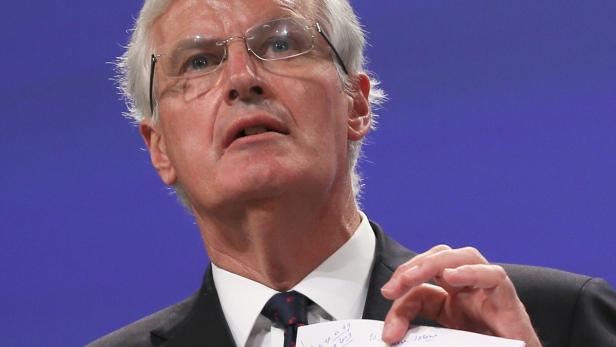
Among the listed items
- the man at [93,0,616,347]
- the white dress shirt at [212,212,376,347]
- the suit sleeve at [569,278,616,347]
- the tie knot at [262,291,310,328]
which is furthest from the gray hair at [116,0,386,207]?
the suit sleeve at [569,278,616,347]

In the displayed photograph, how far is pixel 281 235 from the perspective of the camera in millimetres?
1827

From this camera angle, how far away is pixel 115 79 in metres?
2.56

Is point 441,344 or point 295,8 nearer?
point 441,344

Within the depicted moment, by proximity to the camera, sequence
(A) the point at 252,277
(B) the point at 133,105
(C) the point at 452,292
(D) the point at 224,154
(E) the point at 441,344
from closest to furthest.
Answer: (E) the point at 441,344 → (C) the point at 452,292 → (D) the point at 224,154 → (A) the point at 252,277 → (B) the point at 133,105

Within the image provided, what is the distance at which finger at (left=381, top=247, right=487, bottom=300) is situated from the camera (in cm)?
140

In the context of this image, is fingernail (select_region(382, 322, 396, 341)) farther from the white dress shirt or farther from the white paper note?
the white dress shirt

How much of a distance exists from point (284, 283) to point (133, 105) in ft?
1.89

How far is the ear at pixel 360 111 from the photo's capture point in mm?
1998

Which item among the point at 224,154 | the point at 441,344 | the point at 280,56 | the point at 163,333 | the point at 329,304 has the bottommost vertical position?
the point at 163,333

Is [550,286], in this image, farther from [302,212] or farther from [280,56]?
[280,56]

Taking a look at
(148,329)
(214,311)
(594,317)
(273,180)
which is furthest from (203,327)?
(594,317)

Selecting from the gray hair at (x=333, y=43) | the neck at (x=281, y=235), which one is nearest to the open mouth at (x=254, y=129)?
the neck at (x=281, y=235)

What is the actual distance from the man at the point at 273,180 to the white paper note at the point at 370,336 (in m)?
0.23

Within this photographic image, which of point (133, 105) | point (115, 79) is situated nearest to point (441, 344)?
point (133, 105)
